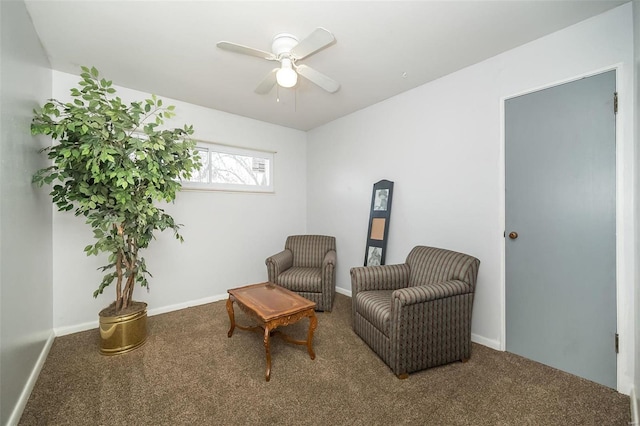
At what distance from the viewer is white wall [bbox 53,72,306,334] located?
256 centimetres

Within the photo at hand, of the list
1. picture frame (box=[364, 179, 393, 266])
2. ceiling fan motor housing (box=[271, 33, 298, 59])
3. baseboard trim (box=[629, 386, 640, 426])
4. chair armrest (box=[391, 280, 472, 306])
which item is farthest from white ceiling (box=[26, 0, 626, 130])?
baseboard trim (box=[629, 386, 640, 426])

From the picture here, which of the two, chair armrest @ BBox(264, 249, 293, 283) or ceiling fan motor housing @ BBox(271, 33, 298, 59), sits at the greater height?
ceiling fan motor housing @ BBox(271, 33, 298, 59)

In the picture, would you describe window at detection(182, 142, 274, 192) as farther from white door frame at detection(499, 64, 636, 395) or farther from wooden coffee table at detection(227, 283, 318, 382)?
white door frame at detection(499, 64, 636, 395)

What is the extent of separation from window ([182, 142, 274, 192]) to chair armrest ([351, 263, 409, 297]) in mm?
2220

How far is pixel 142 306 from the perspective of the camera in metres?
2.38

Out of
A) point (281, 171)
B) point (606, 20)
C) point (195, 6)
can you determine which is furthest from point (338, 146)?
point (606, 20)

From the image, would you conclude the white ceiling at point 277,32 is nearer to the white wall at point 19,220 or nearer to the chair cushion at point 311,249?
the white wall at point 19,220

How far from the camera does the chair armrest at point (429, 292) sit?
183 cm

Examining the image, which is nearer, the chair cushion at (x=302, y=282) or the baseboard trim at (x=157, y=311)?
the baseboard trim at (x=157, y=311)

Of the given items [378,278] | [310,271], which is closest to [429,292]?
[378,278]

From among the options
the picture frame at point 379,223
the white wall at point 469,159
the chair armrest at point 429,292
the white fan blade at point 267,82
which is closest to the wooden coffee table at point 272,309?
the chair armrest at point 429,292

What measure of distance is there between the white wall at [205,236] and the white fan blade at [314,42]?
2.12 metres

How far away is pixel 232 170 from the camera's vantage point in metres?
3.73

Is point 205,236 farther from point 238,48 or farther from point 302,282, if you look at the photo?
point 238,48
